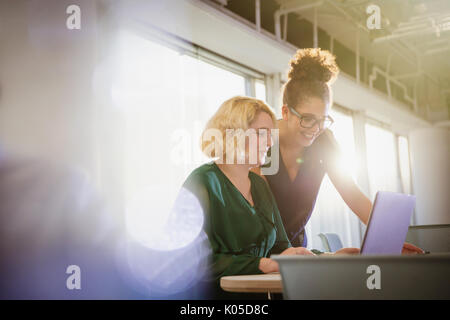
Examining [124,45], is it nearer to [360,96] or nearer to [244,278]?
[244,278]

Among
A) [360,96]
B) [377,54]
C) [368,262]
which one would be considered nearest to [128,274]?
[368,262]

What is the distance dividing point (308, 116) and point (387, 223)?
2.77ft

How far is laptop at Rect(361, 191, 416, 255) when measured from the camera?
131 centimetres

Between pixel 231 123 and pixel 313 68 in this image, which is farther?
pixel 313 68

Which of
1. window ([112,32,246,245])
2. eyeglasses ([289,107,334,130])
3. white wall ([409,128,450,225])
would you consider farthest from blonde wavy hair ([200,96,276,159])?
white wall ([409,128,450,225])

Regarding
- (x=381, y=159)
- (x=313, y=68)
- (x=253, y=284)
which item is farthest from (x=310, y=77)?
(x=381, y=159)

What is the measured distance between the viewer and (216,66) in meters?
4.15

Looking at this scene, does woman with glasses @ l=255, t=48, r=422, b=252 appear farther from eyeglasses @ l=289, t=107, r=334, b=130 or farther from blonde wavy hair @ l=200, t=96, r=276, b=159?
blonde wavy hair @ l=200, t=96, r=276, b=159

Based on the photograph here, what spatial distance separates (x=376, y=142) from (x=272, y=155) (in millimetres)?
5602

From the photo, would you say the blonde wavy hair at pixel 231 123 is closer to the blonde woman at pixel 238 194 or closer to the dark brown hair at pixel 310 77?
the blonde woman at pixel 238 194

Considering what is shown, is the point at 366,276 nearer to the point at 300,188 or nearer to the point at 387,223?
the point at 387,223

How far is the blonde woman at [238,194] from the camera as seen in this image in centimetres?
158

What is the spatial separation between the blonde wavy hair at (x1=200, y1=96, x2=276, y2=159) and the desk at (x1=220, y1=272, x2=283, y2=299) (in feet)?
1.78

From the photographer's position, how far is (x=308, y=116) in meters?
2.13
